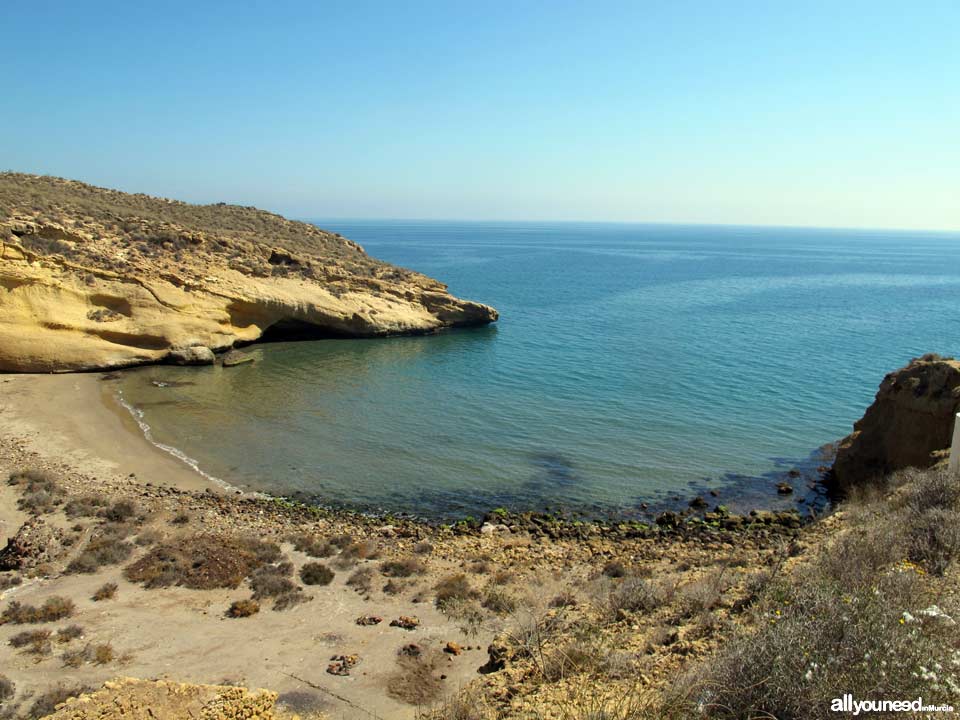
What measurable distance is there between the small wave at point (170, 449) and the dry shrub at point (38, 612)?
302 inches

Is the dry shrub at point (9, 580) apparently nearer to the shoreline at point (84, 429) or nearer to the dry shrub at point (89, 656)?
the dry shrub at point (89, 656)

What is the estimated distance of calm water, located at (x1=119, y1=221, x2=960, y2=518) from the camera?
19.4m

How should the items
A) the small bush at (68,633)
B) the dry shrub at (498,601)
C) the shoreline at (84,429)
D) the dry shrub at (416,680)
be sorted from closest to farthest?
the dry shrub at (416,680), the small bush at (68,633), the dry shrub at (498,601), the shoreline at (84,429)

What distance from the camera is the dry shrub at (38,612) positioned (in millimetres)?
10109

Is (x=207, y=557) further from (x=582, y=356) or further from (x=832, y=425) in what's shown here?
(x=582, y=356)

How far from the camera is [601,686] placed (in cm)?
696

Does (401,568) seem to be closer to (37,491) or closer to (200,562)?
(200,562)

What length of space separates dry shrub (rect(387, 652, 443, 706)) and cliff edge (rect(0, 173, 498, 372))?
25.9 metres

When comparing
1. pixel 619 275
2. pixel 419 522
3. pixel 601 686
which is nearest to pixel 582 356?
pixel 419 522

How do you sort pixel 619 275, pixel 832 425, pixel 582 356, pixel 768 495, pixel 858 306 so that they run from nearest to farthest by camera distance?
pixel 768 495
pixel 832 425
pixel 582 356
pixel 858 306
pixel 619 275

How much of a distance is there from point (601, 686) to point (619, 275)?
259ft

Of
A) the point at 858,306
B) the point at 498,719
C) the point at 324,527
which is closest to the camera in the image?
the point at 498,719

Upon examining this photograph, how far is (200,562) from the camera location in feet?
40.6

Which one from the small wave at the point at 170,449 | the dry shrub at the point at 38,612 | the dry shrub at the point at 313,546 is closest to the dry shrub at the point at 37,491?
the small wave at the point at 170,449
